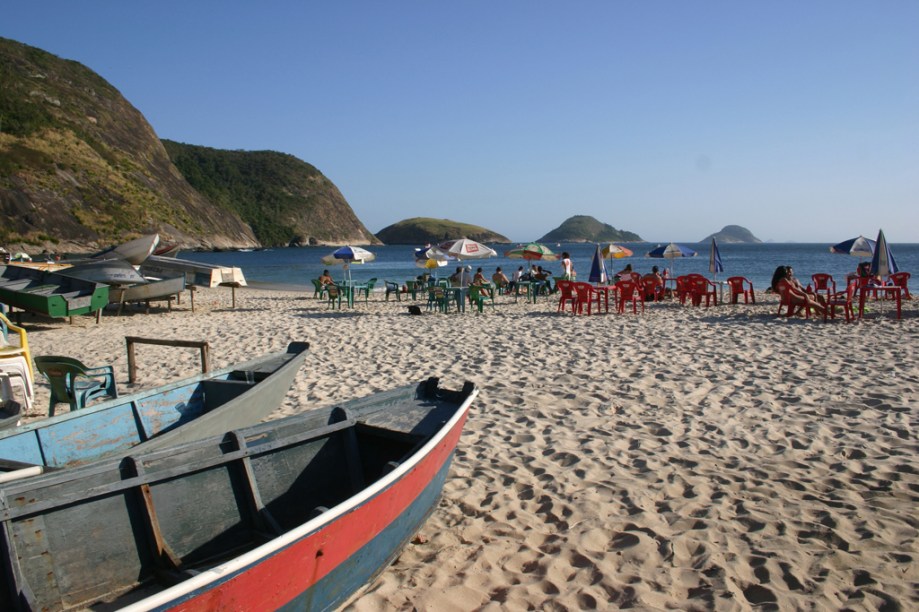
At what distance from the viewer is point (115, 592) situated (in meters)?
3.04

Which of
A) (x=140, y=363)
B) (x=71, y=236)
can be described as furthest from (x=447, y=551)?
(x=71, y=236)

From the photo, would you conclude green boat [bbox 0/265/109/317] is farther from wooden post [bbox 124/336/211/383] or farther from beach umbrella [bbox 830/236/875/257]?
beach umbrella [bbox 830/236/875/257]

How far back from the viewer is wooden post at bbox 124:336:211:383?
6.97m

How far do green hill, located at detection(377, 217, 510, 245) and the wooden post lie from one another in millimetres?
161443

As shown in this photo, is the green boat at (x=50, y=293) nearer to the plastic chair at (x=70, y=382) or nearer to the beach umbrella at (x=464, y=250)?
the plastic chair at (x=70, y=382)

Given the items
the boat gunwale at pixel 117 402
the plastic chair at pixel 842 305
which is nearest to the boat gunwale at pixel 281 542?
the boat gunwale at pixel 117 402

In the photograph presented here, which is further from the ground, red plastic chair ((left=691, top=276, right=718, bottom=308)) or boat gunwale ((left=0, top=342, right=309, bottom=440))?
boat gunwale ((left=0, top=342, right=309, bottom=440))

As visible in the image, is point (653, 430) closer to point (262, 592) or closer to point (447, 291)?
point (262, 592)

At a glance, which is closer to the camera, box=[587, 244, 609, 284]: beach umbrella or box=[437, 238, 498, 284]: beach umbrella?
box=[587, 244, 609, 284]: beach umbrella

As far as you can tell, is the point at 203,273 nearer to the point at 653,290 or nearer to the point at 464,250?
the point at 464,250

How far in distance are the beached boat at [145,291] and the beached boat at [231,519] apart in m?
13.7

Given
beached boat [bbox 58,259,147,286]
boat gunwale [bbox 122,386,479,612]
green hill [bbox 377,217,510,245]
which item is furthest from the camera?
green hill [bbox 377,217,510,245]

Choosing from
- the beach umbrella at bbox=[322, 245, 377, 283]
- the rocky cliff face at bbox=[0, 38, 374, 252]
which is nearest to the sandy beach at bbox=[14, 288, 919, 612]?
the beach umbrella at bbox=[322, 245, 377, 283]

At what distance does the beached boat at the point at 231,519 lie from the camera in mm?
2703
